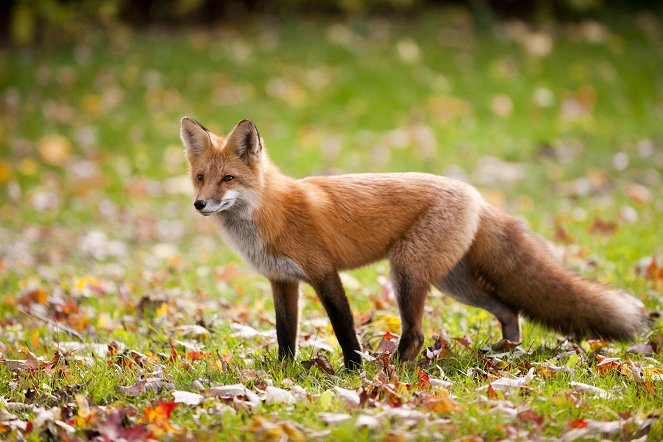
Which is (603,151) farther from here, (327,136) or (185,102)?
(185,102)

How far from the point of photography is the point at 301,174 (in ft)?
42.7

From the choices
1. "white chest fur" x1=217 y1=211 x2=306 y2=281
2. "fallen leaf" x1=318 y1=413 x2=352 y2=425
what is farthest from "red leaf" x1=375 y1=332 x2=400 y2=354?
"fallen leaf" x1=318 y1=413 x2=352 y2=425

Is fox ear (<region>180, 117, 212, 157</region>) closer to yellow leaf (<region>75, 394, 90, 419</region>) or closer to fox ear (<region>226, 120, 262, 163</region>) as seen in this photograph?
fox ear (<region>226, 120, 262, 163</region>)

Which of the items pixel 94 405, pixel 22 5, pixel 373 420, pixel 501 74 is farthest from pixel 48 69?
pixel 373 420

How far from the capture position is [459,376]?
4.66m

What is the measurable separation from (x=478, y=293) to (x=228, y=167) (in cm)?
198

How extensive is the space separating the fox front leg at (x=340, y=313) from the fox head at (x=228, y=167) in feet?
2.30

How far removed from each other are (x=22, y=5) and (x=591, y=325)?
16.6 m

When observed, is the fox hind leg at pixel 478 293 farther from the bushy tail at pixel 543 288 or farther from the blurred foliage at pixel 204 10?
the blurred foliage at pixel 204 10

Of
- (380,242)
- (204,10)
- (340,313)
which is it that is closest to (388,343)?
(340,313)

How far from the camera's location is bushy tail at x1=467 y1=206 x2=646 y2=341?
4.97m

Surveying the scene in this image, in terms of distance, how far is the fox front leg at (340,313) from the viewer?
4965 mm

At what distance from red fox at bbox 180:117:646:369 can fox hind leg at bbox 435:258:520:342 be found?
1 centimetres

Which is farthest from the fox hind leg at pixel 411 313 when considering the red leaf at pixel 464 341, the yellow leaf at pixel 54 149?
the yellow leaf at pixel 54 149
